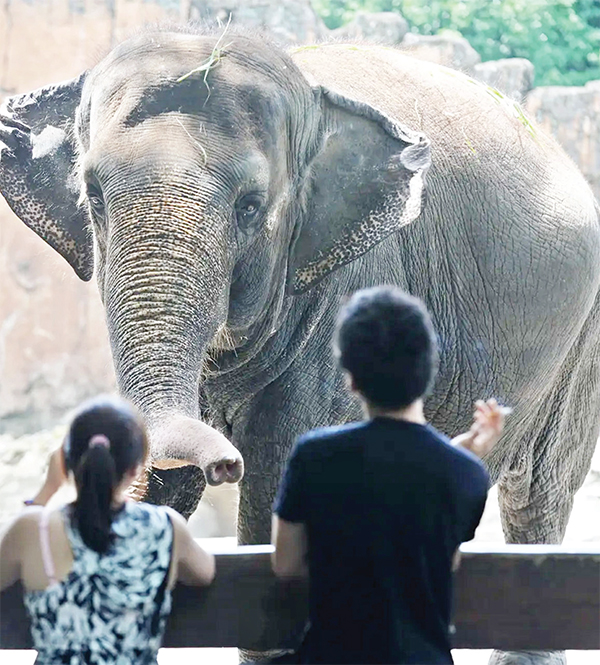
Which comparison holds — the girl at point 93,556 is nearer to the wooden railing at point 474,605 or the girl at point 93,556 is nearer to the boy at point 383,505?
the wooden railing at point 474,605

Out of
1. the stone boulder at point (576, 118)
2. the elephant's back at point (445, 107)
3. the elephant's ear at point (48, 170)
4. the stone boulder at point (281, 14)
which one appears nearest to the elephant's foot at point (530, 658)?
the elephant's back at point (445, 107)

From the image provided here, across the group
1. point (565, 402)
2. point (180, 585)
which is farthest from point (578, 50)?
point (180, 585)

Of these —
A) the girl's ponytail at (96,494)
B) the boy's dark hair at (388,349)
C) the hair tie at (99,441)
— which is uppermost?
the boy's dark hair at (388,349)

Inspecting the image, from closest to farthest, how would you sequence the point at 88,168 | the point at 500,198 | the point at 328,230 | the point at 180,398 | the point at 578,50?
1. the point at 180,398
2. the point at 88,168
3. the point at 328,230
4. the point at 500,198
5. the point at 578,50

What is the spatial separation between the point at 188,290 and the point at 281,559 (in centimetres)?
122

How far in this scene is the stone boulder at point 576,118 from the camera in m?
12.3

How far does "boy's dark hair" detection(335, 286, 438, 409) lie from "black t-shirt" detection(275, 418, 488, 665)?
53mm

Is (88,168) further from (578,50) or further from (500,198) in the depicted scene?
(578,50)

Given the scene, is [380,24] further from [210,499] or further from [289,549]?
[289,549]

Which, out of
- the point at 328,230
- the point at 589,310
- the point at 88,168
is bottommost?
the point at 589,310

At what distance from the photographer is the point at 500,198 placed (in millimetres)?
4973

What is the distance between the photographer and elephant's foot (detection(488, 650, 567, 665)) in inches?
207

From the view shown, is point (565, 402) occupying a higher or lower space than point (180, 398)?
lower

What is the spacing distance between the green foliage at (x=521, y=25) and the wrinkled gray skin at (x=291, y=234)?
8.13 meters
